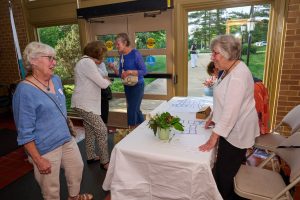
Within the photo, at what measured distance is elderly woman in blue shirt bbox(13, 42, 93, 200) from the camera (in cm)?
151

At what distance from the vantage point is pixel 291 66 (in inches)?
115

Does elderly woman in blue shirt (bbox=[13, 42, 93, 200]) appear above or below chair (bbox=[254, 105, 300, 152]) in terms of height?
above

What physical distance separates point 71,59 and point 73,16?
912mm

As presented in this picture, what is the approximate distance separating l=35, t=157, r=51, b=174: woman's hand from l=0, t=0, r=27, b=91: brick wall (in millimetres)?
4032

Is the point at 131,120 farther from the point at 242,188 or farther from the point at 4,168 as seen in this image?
the point at 242,188

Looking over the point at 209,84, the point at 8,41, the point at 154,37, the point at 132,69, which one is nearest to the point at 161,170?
the point at 209,84

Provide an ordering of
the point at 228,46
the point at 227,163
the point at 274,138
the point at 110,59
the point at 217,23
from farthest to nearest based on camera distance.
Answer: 1. the point at 110,59
2. the point at 217,23
3. the point at 274,138
4. the point at 227,163
5. the point at 228,46

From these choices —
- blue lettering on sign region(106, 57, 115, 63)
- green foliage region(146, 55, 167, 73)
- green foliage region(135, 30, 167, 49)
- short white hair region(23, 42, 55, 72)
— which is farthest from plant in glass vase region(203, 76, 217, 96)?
short white hair region(23, 42, 55, 72)

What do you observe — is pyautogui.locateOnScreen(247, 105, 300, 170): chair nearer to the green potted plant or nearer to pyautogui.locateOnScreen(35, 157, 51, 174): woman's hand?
the green potted plant

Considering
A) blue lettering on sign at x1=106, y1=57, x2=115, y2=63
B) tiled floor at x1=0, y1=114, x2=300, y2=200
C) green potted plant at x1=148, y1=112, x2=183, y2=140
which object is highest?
blue lettering on sign at x1=106, y1=57, x2=115, y2=63

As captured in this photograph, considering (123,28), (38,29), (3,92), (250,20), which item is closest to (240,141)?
(250,20)

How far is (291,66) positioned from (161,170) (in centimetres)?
242

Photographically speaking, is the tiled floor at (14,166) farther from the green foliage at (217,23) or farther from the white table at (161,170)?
the green foliage at (217,23)

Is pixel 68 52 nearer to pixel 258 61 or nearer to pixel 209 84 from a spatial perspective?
pixel 209 84
